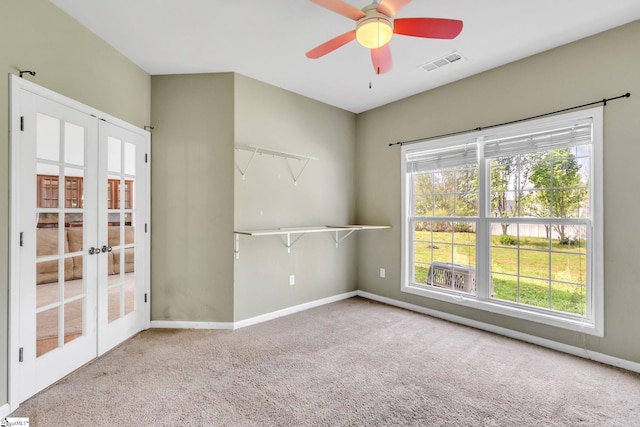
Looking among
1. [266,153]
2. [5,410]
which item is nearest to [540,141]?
[266,153]

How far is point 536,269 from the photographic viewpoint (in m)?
2.94

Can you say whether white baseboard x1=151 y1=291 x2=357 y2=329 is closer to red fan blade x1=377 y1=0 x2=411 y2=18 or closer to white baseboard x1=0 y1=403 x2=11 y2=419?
white baseboard x1=0 y1=403 x2=11 y2=419

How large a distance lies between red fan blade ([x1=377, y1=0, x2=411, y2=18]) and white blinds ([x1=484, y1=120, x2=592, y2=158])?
6.46ft

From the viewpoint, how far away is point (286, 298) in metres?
3.66

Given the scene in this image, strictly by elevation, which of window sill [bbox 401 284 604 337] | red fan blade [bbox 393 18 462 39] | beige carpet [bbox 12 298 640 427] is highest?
red fan blade [bbox 393 18 462 39]

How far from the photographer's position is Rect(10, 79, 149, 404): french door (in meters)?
1.97

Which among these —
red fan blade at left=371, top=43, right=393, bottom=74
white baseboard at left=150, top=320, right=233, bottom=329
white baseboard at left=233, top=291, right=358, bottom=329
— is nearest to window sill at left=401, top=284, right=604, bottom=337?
white baseboard at left=233, top=291, right=358, bottom=329

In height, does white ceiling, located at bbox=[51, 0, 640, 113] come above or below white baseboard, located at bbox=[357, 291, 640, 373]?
above

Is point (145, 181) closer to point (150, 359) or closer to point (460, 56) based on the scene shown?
point (150, 359)

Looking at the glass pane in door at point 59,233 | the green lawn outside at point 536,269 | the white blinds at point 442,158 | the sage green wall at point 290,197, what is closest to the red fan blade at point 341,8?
the sage green wall at point 290,197

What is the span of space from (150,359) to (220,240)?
1189 mm

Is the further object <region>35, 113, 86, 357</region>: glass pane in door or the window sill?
the window sill

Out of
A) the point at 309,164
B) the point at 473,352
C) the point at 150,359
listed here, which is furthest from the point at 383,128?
the point at 150,359

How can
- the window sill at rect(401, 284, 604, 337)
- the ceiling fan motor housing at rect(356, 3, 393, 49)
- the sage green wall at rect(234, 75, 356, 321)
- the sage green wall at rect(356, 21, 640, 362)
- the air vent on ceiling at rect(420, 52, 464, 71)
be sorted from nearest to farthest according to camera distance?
1. the ceiling fan motor housing at rect(356, 3, 393, 49)
2. the sage green wall at rect(356, 21, 640, 362)
3. the window sill at rect(401, 284, 604, 337)
4. the air vent on ceiling at rect(420, 52, 464, 71)
5. the sage green wall at rect(234, 75, 356, 321)
